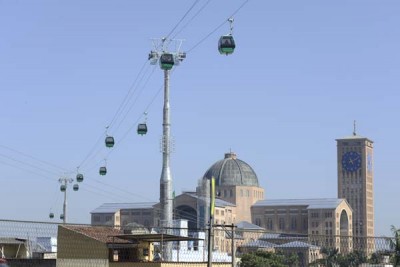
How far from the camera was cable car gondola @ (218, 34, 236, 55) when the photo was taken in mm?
28516

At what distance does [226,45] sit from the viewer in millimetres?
28500

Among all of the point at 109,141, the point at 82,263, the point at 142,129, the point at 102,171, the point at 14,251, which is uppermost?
the point at 142,129

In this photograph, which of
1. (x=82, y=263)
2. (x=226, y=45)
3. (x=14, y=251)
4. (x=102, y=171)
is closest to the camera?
(x=226, y=45)

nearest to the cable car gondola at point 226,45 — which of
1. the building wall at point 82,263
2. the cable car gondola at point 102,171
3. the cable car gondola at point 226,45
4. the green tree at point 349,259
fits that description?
the cable car gondola at point 226,45

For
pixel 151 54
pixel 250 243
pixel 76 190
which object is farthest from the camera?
pixel 250 243

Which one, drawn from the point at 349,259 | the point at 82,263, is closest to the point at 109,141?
the point at 82,263

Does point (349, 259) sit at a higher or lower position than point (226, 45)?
lower

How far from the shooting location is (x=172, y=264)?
41156 millimetres

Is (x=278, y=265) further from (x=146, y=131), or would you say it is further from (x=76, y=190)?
(x=146, y=131)

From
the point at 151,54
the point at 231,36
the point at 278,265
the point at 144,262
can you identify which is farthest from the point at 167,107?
the point at 278,265

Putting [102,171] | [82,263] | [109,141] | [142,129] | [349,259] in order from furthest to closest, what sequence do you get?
1. [349,259]
2. [102,171]
3. [109,141]
4. [142,129]
5. [82,263]

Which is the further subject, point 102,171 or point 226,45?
point 102,171

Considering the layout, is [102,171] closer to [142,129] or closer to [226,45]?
[142,129]

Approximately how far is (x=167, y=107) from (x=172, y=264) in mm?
20863
